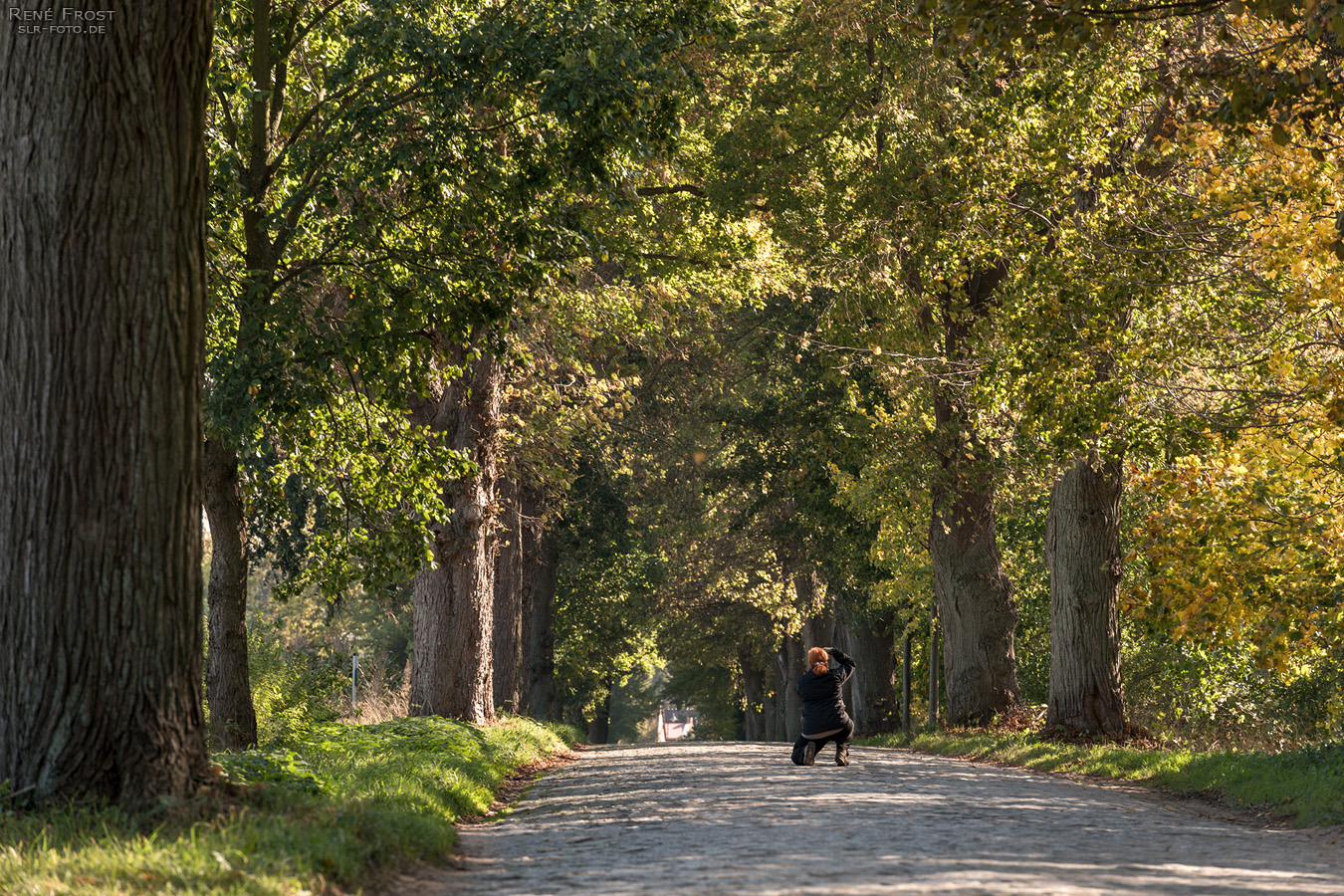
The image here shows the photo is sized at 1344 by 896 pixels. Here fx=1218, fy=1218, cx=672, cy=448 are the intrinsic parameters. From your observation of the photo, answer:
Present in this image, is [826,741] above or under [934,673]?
under

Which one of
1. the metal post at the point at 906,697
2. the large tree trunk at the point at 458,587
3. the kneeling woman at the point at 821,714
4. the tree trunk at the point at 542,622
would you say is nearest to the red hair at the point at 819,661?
the kneeling woman at the point at 821,714

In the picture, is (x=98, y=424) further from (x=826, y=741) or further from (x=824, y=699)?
(x=826, y=741)

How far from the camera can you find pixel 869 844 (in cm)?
768

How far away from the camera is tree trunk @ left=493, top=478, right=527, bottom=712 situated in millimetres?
26312

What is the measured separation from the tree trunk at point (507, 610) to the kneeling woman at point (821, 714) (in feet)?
38.5

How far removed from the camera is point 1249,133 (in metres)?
10.3

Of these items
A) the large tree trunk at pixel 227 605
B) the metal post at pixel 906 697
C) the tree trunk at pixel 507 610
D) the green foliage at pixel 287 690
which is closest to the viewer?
the large tree trunk at pixel 227 605

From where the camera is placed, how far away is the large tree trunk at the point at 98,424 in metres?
6.64

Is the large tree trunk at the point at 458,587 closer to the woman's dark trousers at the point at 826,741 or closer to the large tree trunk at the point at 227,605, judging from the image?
the large tree trunk at the point at 227,605

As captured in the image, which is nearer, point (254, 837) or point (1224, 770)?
point (254, 837)

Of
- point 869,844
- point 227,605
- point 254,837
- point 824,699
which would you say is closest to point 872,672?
point 824,699

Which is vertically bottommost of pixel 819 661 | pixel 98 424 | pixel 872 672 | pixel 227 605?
pixel 872 672

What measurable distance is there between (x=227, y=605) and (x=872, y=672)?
21.6 meters

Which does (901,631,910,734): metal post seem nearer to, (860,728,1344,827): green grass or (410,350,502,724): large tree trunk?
(860,728,1344,827): green grass
